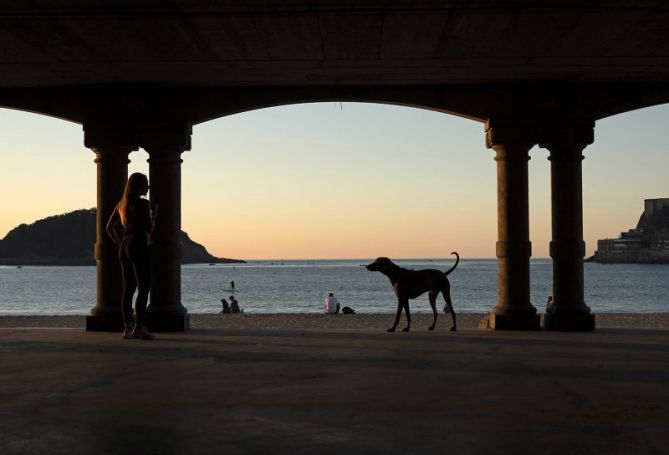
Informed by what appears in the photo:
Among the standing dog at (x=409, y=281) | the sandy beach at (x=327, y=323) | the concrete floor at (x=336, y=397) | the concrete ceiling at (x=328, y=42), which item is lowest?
the sandy beach at (x=327, y=323)

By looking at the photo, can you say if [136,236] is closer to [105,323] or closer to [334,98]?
[105,323]

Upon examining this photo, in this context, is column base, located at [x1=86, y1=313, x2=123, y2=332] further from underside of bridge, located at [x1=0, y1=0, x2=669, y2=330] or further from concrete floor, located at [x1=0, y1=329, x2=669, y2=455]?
concrete floor, located at [x1=0, y1=329, x2=669, y2=455]

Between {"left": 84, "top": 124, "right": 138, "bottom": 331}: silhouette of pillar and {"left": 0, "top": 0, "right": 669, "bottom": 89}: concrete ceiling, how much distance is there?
81 centimetres

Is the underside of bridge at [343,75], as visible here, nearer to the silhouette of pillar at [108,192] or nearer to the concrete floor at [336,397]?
the silhouette of pillar at [108,192]

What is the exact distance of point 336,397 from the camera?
557 cm

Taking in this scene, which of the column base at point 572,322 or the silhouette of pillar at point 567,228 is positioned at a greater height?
the silhouette of pillar at point 567,228

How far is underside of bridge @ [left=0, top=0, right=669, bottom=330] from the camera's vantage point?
8.18 m

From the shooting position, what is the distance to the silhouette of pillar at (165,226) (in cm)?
1165

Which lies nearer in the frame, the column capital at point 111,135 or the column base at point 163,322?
the column base at point 163,322

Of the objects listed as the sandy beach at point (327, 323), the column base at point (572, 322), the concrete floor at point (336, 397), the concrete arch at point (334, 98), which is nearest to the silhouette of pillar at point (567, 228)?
the column base at point (572, 322)

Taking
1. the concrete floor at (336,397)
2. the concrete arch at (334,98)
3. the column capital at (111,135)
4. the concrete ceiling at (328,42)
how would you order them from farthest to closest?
the column capital at (111,135) → the concrete arch at (334,98) → the concrete ceiling at (328,42) → the concrete floor at (336,397)

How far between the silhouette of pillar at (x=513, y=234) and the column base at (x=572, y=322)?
9.9 inches

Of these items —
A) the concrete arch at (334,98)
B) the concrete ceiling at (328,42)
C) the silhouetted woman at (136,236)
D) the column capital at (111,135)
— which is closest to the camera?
the concrete ceiling at (328,42)

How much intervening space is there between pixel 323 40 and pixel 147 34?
6.36 feet
